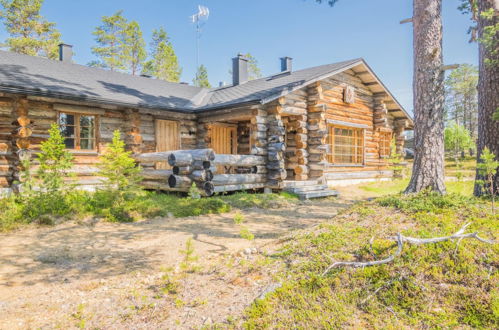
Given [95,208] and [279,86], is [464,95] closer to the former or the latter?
[279,86]

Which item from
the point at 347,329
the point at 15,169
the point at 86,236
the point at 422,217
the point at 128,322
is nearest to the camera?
the point at 347,329

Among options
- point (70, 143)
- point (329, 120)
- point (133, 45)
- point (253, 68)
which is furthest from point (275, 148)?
point (253, 68)

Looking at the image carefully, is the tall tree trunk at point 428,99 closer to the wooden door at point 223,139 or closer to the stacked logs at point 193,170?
the stacked logs at point 193,170

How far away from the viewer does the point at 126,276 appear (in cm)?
372

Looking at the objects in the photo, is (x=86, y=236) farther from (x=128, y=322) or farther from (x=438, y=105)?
(x=438, y=105)

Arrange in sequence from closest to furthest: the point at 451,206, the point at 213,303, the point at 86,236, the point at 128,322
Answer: the point at 128,322 → the point at 213,303 → the point at 451,206 → the point at 86,236

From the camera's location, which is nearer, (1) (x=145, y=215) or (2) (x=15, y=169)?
(1) (x=145, y=215)

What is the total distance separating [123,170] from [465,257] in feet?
20.7

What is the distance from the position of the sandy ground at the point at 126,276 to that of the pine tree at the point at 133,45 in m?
30.2

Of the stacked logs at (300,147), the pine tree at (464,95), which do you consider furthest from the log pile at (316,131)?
the pine tree at (464,95)

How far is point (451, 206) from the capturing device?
4.50m

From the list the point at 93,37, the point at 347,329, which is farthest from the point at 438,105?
the point at 93,37

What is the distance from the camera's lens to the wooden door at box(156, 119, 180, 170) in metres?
12.6

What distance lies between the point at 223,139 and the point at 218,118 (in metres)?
2.25
